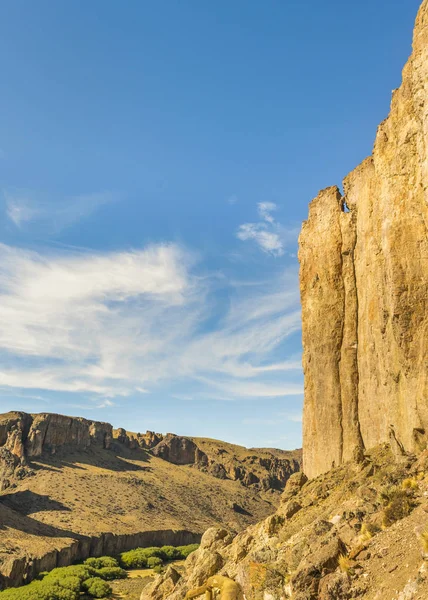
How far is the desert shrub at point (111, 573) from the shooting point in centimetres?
5550

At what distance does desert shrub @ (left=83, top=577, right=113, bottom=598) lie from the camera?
46.5 m

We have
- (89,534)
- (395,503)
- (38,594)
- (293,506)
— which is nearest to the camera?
(395,503)

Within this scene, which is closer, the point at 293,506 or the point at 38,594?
the point at 293,506

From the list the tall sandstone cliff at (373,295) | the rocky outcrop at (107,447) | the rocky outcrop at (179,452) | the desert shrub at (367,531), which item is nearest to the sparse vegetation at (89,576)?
the tall sandstone cliff at (373,295)

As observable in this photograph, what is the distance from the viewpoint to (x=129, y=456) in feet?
420

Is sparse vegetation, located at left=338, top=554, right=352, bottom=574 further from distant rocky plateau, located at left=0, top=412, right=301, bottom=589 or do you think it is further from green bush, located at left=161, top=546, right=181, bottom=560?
green bush, located at left=161, top=546, right=181, bottom=560

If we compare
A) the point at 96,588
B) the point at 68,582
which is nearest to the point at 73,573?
the point at 68,582

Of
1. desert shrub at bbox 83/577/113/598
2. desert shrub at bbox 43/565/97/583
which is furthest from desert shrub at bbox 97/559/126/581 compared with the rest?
desert shrub at bbox 83/577/113/598

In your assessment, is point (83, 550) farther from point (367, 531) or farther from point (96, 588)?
point (367, 531)

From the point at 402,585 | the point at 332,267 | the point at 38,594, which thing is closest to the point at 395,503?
the point at 402,585

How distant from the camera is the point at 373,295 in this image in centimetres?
2198

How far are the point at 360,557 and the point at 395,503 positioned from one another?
208 centimetres

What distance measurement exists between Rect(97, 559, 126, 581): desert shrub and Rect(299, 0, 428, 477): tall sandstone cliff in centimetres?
4181

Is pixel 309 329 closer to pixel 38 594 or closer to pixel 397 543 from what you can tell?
pixel 397 543
